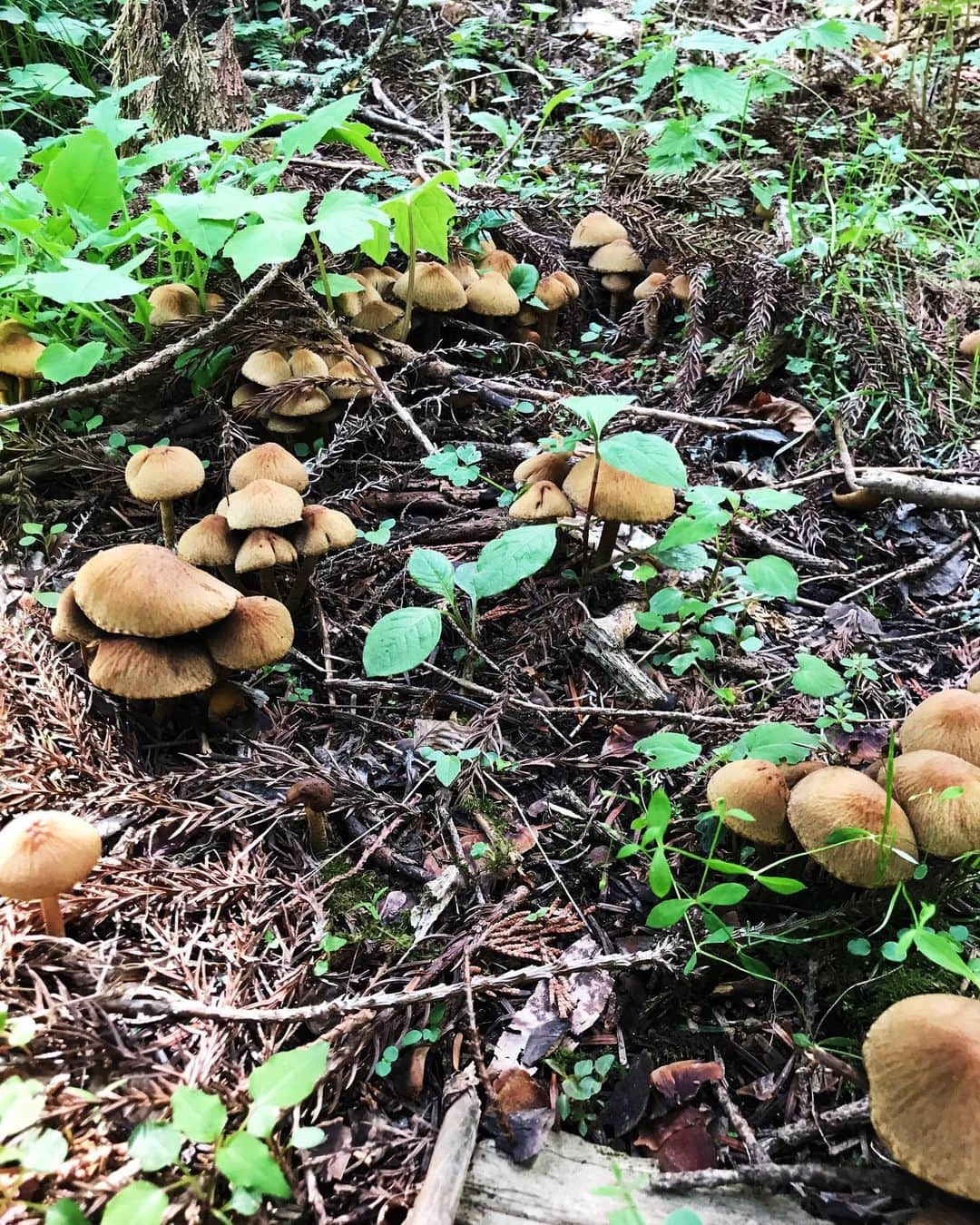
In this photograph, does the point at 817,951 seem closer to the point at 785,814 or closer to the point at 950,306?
the point at 785,814

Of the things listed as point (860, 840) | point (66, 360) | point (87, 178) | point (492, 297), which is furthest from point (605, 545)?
point (87, 178)

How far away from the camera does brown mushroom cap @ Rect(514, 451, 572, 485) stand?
308cm

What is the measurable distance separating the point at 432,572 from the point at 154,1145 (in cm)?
174

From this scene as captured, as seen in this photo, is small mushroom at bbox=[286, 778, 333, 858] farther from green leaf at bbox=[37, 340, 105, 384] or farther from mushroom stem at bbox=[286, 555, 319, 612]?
green leaf at bbox=[37, 340, 105, 384]

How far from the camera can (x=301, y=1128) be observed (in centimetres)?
159

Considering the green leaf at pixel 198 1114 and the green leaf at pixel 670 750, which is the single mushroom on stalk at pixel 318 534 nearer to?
the green leaf at pixel 670 750

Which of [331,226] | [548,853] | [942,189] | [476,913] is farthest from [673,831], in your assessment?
[942,189]

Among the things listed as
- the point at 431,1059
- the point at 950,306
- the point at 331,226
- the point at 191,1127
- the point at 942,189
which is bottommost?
the point at 431,1059

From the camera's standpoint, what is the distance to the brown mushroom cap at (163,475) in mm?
2811

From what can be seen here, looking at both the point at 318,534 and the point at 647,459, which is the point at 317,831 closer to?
the point at 318,534

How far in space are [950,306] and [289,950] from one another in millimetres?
4501

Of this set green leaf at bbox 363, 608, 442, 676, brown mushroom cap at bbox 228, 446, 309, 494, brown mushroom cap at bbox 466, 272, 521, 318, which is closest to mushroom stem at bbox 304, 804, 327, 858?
green leaf at bbox 363, 608, 442, 676

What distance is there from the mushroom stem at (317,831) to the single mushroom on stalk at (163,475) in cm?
126

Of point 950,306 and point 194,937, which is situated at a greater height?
point 950,306
